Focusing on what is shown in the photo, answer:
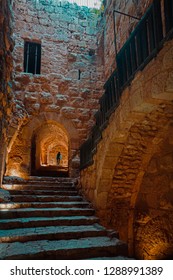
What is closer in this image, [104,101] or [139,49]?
[139,49]

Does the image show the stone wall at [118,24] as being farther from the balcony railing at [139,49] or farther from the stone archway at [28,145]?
the stone archway at [28,145]

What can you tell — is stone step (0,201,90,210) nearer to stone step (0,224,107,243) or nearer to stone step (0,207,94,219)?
stone step (0,207,94,219)

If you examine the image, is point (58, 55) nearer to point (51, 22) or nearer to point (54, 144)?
point (51, 22)

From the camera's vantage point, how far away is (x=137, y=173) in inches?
156

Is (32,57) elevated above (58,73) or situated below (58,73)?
above

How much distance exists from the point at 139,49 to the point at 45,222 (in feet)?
9.22

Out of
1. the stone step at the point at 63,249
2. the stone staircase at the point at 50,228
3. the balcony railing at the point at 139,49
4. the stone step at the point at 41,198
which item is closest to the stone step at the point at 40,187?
the stone staircase at the point at 50,228

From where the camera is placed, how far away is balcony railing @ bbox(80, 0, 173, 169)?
2171 millimetres

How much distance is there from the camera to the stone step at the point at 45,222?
319 cm

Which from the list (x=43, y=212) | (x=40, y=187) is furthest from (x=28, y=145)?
(x=43, y=212)

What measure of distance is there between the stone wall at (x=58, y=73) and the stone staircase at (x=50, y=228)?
2.50 metres

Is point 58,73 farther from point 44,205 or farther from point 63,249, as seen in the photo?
point 63,249

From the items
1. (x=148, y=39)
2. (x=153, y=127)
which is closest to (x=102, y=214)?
(x=153, y=127)

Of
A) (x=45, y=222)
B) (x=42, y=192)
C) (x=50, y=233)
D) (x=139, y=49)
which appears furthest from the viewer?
(x=42, y=192)
